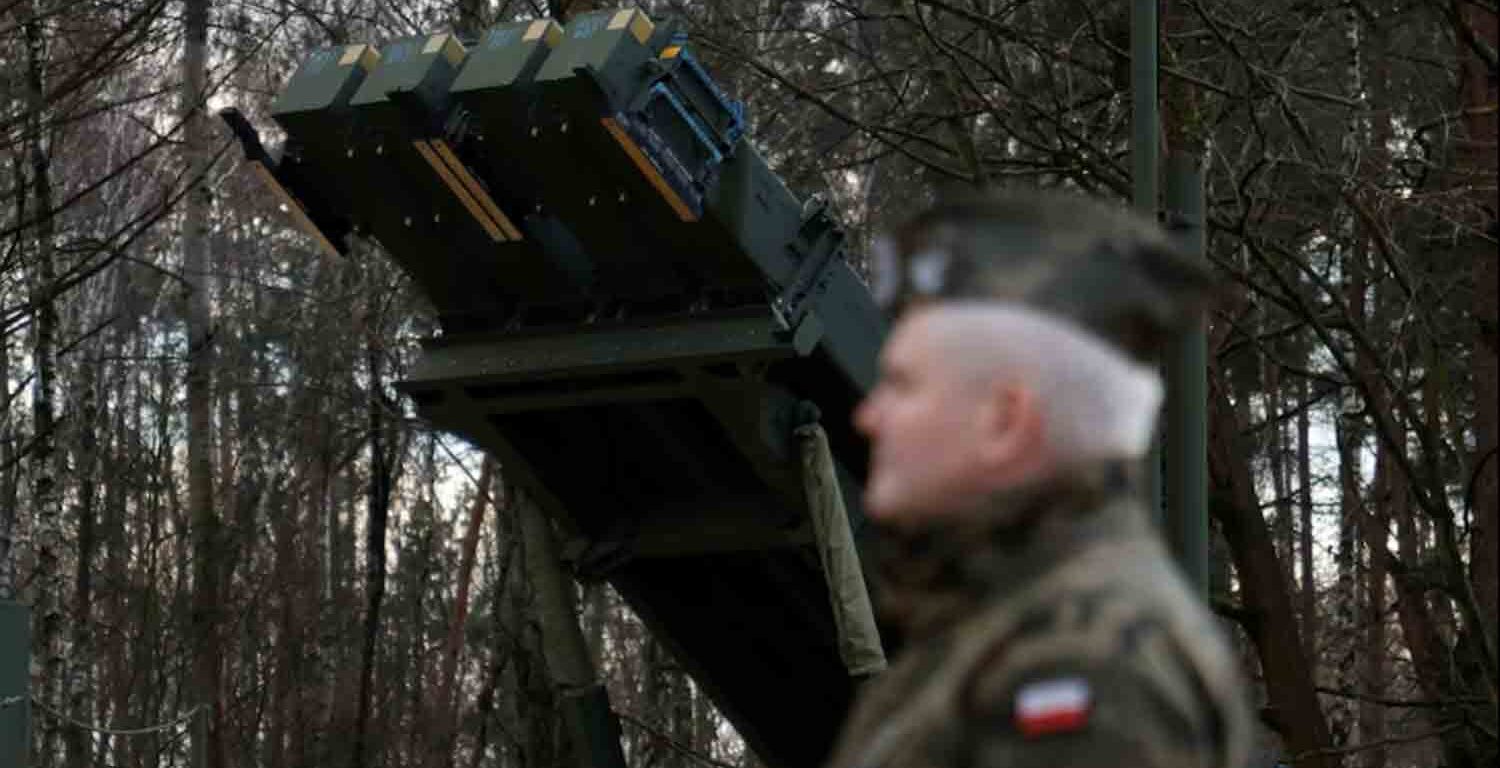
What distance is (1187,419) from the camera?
1115 centimetres

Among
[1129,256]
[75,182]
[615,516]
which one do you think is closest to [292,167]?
[615,516]

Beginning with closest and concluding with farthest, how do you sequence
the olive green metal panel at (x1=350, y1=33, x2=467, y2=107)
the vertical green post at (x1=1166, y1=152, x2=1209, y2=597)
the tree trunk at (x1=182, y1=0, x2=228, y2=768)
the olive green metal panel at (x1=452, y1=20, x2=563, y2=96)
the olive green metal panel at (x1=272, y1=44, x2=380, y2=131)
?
1. the olive green metal panel at (x1=452, y1=20, x2=563, y2=96)
2. the vertical green post at (x1=1166, y1=152, x2=1209, y2=597)
3. the olive green metal panel at (x1=350, y1=33, x2=467, y2=107)
4. the olive green metal panel at (x1=272, y1=44, x2=380, y2=131)
5. the tree trunk at (x1=182, y1=0, x2=228, y2=768)

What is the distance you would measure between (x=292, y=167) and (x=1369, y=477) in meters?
22.1

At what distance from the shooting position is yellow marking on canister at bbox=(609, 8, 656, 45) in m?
10.7

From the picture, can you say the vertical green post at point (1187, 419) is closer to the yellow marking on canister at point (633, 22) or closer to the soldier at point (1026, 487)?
the yellow marking on canister at point (633, 22)

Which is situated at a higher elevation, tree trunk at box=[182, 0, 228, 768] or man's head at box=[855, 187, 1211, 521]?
tree trunk at box=[182, 0, 228, 768]

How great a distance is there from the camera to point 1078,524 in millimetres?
2119

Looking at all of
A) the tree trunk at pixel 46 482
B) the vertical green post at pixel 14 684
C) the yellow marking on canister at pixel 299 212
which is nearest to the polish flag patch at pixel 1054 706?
the yellow marking on canister at pixel 299 212

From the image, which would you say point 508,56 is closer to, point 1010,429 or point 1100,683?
point 1010,429

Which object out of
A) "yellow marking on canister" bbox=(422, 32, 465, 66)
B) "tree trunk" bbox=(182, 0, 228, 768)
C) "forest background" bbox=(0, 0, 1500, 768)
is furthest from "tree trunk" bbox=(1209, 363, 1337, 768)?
"tree trunk" bbox=(182, 0, 228, 768)

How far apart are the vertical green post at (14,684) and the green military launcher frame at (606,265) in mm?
2448

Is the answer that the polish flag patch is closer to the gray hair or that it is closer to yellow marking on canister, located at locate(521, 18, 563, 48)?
the gray hair

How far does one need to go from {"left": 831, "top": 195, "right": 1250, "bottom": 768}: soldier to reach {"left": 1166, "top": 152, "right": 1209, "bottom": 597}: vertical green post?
882 centimetres

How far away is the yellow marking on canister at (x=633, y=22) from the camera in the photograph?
10734 mm
